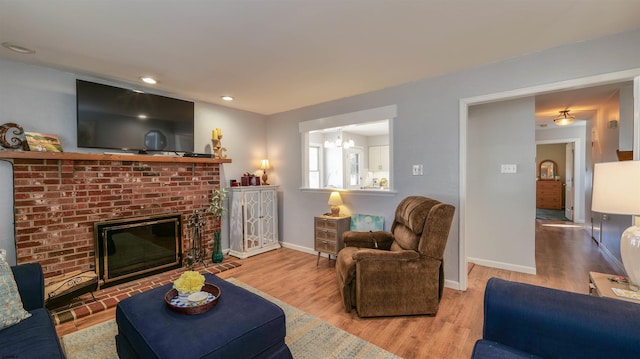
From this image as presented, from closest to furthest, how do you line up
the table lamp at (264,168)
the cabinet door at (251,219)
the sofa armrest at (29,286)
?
the sofa armrest at (29,286)
the cabinet door at (251,219)
the table lamp at (264,168)

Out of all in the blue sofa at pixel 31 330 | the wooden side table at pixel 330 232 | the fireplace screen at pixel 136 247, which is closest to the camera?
the blue sofa at pixel 31 330

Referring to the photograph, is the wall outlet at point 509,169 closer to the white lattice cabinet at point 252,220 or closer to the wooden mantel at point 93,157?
the white lattice cabinet at point 252,220

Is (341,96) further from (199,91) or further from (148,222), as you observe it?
(148,222)

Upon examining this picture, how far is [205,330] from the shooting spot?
4.73ft

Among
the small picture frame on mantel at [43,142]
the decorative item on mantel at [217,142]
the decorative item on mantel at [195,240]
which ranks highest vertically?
the decorative item on mantel at [217,142]

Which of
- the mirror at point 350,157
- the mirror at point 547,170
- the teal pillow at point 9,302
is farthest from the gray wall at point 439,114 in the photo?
the mirror at point 547,170

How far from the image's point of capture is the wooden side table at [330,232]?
3.56 metres

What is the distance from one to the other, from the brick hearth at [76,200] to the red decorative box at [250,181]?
2.94 ft

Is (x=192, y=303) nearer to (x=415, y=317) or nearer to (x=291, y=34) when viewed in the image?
(x=415, y=317)

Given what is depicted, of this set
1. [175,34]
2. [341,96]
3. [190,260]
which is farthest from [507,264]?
[175,34]

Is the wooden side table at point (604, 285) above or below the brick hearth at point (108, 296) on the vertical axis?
above

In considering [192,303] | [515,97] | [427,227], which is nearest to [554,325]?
[427,227]

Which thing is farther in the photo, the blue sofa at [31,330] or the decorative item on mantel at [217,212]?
the decorative item on mantel at [217,212]

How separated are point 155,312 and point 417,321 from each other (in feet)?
6.46
